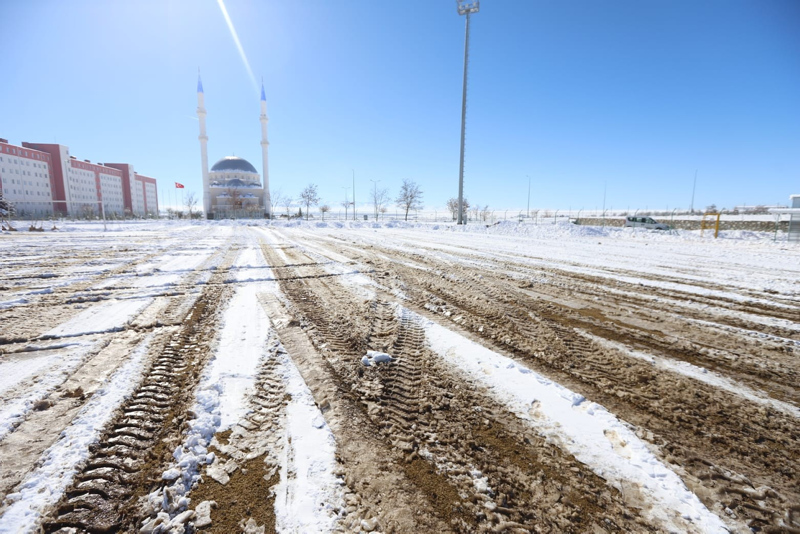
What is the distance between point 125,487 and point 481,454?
70.8 inches

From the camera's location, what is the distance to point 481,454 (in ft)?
6.06

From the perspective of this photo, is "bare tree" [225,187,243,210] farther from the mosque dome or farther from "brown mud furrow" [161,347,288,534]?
"brown mud furrow" [161,347,288,534]

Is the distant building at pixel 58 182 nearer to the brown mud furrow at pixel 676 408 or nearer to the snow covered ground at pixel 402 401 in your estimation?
the snow covered ground at pixel 402 401

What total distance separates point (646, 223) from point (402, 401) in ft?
120

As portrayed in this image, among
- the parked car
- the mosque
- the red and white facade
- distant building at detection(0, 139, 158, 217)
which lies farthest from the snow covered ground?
the red and white facade

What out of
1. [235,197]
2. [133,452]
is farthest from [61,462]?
[235,197]

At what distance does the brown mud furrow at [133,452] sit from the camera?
1437 mm

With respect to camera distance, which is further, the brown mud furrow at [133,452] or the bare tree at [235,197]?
the bare tree at [235,197]

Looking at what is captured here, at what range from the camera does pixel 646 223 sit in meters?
30.5

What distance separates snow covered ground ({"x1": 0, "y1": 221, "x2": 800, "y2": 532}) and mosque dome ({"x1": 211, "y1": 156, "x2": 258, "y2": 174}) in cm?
7543

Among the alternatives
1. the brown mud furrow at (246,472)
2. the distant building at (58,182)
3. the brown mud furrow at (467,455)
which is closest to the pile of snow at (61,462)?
the brown mud furrow at (246,472)

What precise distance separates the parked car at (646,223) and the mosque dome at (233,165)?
70.3 meters

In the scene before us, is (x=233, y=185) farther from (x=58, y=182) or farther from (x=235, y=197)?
(x=58, y=182)

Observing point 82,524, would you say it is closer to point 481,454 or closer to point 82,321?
point 481,454
